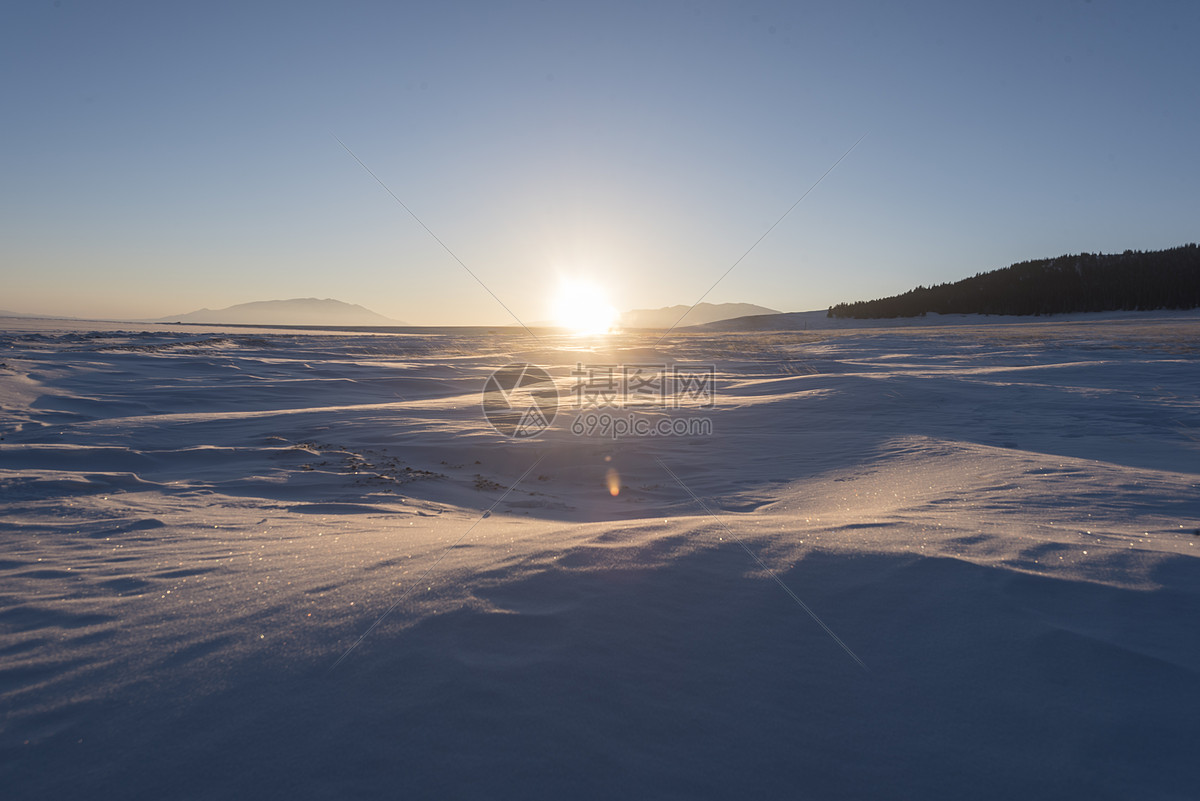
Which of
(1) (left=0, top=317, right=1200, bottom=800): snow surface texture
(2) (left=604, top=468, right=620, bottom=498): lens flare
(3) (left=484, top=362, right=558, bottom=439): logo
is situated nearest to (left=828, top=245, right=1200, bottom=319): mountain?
(3) (left=484, top=362, right=558, bottom=439): logo

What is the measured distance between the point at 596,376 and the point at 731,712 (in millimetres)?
10742

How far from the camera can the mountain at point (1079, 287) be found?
35.6m

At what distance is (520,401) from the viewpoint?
874 cm

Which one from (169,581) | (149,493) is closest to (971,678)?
(169,581)

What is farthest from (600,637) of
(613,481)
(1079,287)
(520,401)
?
(1079,287)

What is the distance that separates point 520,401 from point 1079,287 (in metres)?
45.6

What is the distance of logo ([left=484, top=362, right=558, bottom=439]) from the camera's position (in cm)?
694

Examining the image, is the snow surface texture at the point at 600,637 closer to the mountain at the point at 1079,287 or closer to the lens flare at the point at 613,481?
the lens flare at the point at 613,481

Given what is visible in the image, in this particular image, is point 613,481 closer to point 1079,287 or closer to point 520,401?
point 520,401

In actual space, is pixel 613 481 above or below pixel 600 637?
below

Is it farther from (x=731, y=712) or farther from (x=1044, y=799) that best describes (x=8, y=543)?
(x=1044, y=799)

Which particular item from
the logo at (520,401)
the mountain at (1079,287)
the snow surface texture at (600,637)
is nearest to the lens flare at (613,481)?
the snow surface texture at (600,637)

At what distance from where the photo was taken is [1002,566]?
228cm

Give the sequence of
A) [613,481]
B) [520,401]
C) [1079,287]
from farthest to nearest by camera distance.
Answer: [1079,287] → [520,401] → [613,481]
